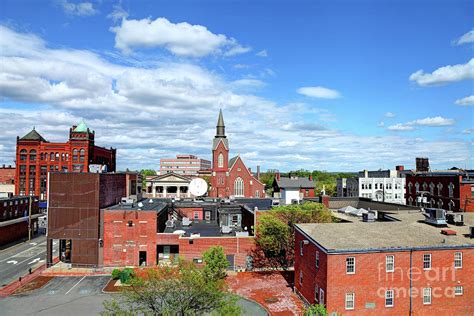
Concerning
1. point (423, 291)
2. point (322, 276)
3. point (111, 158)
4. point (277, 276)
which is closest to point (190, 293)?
point (322, 276)

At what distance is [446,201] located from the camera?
218 feet

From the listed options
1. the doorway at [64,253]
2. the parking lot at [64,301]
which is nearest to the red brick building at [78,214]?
the doorway at [64,253]

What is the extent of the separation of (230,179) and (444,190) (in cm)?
5076

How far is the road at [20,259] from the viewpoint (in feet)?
150

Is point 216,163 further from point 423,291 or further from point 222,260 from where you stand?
point 423,291

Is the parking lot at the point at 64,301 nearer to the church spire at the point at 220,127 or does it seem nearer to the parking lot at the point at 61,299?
the parking lot at the point at 61,299

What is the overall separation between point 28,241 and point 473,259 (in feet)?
235

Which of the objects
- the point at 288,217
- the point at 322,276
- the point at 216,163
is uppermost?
the point at 216,163

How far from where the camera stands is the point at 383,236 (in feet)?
106

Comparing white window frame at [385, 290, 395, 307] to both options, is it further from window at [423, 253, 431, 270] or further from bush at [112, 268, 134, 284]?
bush at [112, 268, 134, 284]

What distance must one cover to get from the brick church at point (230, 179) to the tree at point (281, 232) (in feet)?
158

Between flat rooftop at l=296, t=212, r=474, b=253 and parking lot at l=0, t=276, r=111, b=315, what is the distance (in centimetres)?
2243

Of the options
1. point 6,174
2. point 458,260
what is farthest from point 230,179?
point 6,174

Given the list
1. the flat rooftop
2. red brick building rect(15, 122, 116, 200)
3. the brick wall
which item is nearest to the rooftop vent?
the flat rooftop
